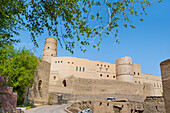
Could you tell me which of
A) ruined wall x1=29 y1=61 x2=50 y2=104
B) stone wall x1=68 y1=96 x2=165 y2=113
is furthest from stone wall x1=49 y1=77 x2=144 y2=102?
stone wall x1=68 y1=96 x2=165 y2=113

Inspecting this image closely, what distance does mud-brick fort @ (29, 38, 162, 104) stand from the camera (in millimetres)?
24688

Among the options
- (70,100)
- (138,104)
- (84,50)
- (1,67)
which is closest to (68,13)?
(84,50)

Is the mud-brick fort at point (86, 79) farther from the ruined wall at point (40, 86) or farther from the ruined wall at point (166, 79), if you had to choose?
the ruined wall at point (166, 79)

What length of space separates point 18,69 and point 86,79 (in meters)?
21.8

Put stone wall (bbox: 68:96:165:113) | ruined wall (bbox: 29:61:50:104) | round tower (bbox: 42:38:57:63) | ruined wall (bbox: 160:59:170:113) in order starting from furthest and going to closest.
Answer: round tower (bbox: 42:38:57:63) → ruined wall (bbox: 29:61:50:104) → stone wall (bbox: 68:96:165:113) → ruined wall (bbox: 160:59:170:113)

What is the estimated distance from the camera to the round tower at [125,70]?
48.8m

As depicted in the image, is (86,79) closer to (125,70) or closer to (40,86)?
(40,86)

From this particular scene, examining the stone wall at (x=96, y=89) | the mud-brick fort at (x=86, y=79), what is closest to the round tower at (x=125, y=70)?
the mud-brick fort at (x=86, y=79)

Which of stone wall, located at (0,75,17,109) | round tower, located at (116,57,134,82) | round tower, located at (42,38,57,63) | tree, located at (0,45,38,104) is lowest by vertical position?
stone wall, located at (0,75,17,109)

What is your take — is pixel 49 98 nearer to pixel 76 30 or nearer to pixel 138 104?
pixel 138 104

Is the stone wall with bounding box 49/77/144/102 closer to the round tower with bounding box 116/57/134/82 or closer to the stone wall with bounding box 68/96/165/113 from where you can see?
the round tower with bounding box 116/57/134/82

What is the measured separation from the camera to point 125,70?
4912cm

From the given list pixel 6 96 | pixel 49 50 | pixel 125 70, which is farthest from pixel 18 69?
pixel 125 70

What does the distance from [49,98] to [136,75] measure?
122 feet
